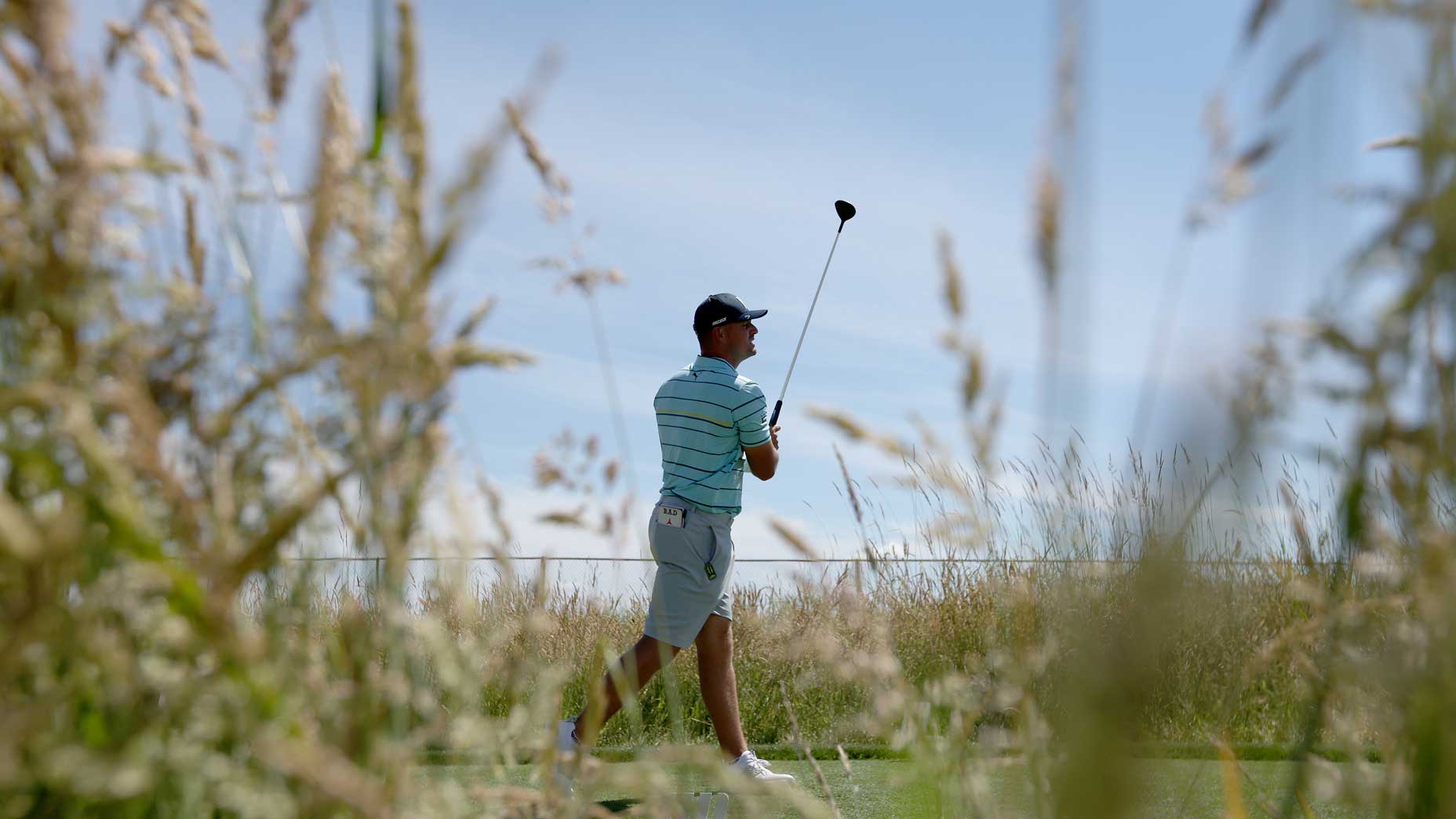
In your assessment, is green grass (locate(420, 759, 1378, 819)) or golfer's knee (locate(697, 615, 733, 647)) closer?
green grass (locate(420, 759, 1378, 819))

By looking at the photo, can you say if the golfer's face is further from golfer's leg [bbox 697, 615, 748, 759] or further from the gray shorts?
golfer's leg [bbox 697, 615, 748, 759]

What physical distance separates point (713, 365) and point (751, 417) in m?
0.36

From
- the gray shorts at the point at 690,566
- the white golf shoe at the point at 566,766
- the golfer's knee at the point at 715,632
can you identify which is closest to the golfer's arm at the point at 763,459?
the gray shorts at the point at 690,566

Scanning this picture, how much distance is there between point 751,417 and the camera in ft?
16.5

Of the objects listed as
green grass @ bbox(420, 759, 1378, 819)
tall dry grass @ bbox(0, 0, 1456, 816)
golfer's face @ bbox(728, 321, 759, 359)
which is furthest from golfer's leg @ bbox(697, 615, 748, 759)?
tall dry grass @ bbox(0, 0, 1456, 816)

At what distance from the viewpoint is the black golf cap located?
17.7ft

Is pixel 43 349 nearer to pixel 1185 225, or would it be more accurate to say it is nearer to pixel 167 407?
pixel 167 407

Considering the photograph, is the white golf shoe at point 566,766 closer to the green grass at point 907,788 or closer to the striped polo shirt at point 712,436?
the green grass at point 907,788

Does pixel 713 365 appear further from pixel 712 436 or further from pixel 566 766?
pixel 566 766

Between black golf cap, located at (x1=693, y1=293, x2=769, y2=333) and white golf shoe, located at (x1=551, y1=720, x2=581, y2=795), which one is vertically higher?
black golf cap, located at (x1=693, y1=293, x2=769, y2=333)

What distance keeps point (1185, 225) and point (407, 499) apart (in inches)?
22.3

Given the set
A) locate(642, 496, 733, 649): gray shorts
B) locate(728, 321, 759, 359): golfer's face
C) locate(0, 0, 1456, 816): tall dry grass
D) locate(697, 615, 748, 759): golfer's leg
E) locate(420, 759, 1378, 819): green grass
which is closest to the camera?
locate(0, 0, 1456, 816): tall dry grass

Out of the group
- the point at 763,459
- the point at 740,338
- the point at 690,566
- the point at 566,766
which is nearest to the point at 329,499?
the point at 566,766

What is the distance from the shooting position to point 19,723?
650 mm
